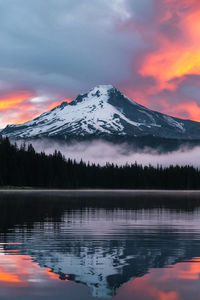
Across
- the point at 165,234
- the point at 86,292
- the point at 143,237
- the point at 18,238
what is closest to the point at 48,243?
the point at 18,238

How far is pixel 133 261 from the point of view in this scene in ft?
79.0

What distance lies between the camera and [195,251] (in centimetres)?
2767

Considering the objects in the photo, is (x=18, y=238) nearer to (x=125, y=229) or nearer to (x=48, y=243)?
(x=48, y=243)

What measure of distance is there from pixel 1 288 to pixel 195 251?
12.6 m

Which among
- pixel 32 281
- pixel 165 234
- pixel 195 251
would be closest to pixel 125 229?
pixel 165 234

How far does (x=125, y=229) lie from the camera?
41.4 meters

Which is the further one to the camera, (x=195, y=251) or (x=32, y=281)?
(x=195, y=251)

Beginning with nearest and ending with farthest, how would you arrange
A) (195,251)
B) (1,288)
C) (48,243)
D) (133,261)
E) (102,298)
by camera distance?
1. (102,298)
2. (1,288)
3. (133,261)
4. (195,251)
5. (48,243)

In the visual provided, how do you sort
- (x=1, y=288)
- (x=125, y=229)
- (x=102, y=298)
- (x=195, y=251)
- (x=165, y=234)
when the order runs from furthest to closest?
(x=125, y=229) → (x=165, y=234) → (x=195, y=251) → (x=1, y=288) → (x=102, y=298)

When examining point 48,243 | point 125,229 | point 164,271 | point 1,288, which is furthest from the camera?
point 125,229

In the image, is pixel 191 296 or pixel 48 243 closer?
pixel 191 296

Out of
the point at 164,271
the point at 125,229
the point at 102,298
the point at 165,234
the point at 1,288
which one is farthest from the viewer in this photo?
the point at 125,229

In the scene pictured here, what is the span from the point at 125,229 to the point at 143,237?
6.51 meters

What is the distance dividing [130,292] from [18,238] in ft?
54.0
